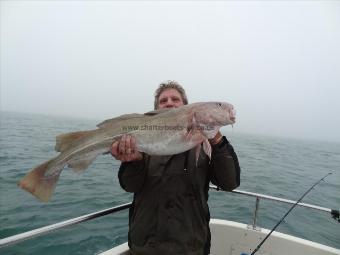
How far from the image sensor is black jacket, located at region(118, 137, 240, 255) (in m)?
2.87

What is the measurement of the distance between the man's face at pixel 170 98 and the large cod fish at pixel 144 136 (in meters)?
0.52

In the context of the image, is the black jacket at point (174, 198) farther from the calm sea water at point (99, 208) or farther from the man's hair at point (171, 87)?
A: the calm sea water at point (99, 208)

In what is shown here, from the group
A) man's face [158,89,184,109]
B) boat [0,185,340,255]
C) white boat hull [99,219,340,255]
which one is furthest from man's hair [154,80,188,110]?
white boat hull [99,219,340,255]

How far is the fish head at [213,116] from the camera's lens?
3146 mm

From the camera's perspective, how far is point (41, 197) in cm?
304

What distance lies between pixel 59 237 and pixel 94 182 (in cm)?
630

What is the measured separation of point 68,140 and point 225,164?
1806 millimetres

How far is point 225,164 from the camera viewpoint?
304cm

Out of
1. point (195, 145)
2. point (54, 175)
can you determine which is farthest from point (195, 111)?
point (54, 175)

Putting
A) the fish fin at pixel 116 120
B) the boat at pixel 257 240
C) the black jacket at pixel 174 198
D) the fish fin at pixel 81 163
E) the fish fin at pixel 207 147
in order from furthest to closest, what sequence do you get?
1. the boat at pixel 257 240
2. the fish fin at pixel 116 120
3. the fish fin at pixel 81 163
4. the fish fin at pixel 207 147
5. the black jacket at pixel 174 198

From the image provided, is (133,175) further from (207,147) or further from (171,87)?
(171,87)

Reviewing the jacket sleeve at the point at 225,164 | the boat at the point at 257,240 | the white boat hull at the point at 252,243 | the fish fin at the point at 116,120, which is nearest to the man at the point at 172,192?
the jacket sleeve at the point at 225,164

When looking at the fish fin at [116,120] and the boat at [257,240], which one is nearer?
the fish fin at [116,120]

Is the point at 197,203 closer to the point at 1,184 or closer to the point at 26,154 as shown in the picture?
the point at 1,184
